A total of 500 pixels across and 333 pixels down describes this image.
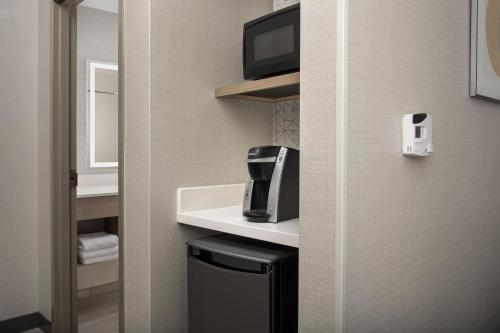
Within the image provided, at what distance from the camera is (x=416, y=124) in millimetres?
1169

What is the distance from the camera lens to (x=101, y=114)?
133 inches

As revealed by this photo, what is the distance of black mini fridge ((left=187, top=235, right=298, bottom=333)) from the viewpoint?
3.92ft

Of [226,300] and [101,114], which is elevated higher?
[101,114]

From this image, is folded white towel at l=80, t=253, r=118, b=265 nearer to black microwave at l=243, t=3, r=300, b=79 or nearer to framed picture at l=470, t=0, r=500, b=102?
black microwave at l=243, t=3, r=300, b=79

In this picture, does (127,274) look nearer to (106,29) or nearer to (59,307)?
(59,307)

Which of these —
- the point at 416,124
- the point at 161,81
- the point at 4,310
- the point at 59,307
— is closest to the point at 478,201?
the point at 416,124

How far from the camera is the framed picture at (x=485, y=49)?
1514 millimetres

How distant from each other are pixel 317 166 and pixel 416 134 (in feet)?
1.26

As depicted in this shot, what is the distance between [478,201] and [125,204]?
1460 millimetres

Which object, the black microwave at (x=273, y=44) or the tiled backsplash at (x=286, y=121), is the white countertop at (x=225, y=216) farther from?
the black microwave at (x=273, y=44)

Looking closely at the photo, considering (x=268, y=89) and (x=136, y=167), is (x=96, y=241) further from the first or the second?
(x=268, y=89)

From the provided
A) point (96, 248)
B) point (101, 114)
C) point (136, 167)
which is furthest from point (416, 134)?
point (101, 114)

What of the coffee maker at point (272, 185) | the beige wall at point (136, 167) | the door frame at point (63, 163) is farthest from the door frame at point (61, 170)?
the coffee maker at point (272, 185)

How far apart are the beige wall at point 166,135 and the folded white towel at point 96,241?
1.35 metres
